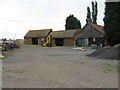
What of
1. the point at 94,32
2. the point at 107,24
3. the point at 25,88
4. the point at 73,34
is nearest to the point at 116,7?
the point at 107,24

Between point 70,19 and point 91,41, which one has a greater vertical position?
point 70,19

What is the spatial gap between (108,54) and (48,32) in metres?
33.1

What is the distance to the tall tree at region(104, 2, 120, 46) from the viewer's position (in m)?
23.9

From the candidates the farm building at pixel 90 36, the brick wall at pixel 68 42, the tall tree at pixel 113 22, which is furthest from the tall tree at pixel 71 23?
the tall tree at pixel 113 22

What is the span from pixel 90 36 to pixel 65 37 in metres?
8.27

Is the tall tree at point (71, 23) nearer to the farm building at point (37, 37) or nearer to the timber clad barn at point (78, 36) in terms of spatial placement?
the timber clad barn at point (78, 36)

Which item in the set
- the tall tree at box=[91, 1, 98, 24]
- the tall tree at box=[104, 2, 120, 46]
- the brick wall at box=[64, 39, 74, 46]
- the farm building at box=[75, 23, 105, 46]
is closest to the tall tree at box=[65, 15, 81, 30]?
the tall tree at box=[91, 1, 98, 24]

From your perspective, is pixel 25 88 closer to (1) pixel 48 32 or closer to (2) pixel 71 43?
(2) pixel 71 43

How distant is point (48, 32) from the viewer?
45000 mm

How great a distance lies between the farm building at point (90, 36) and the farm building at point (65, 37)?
→ 1.81m

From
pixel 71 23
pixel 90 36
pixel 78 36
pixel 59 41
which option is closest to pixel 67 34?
pixel 78 36

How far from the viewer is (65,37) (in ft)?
128

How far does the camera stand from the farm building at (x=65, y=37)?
3797 centimetres

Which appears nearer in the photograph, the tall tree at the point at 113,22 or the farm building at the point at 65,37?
the tall tree at the point at 113,22
